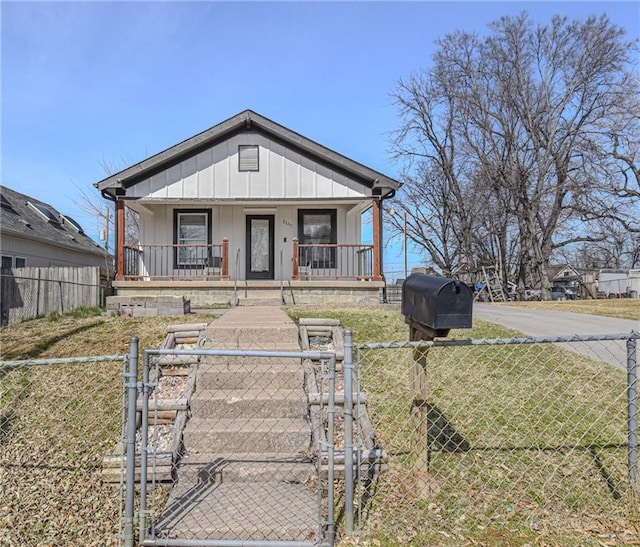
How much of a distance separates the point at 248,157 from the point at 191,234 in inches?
114

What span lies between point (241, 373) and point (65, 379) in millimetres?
2316

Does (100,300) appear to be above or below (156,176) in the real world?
below

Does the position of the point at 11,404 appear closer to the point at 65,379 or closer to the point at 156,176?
the point at 65,379

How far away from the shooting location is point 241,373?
4.43 meters

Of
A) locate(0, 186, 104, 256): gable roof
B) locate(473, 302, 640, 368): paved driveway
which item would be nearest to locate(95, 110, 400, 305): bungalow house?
locate(473, 302, 640, 368): paved driveway

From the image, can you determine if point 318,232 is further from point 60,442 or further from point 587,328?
point 60,442

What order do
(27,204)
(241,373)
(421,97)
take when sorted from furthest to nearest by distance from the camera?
(421,97) < (27,204) < (241,373)

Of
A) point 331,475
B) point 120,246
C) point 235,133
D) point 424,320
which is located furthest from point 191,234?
point 331,475

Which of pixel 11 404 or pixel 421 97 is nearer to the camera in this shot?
pixel 11 404

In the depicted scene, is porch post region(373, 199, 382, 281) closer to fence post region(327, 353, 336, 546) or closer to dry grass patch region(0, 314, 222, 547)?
dry grass patch region(0, 314, 222, 547)

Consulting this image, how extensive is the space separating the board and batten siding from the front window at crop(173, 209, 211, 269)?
102 centimetres

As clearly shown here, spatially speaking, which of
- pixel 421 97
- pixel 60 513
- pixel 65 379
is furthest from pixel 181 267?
pixel 421 97

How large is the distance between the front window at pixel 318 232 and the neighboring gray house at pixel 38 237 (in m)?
10.7

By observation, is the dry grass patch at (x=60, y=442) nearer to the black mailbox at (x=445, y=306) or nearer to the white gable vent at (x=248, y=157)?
the black mailbox at (x=445, y=306)
